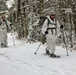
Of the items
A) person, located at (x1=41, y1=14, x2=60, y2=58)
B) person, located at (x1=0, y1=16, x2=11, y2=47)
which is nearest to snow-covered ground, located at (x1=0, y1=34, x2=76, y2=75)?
person, located at (x1=41, y1=14, x2=60, y2=58)

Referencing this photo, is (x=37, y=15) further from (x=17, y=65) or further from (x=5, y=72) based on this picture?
(x=5, y=72)

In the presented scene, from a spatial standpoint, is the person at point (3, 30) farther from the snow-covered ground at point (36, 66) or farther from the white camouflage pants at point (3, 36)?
the snow-covered ground at point (36, 66)

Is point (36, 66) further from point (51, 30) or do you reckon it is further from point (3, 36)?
point (3, 36)

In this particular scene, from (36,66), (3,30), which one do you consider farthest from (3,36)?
(36,66)

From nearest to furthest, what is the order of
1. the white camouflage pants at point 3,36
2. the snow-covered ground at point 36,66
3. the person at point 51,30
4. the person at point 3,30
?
the snow-covered ground at point 36,66, the person at point 51,30, the person at point 3,30, the white camouflage pants at point 3,36

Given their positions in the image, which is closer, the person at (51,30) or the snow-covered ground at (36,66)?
the snow-covered ground at (36,66)

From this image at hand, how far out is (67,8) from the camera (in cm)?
1313

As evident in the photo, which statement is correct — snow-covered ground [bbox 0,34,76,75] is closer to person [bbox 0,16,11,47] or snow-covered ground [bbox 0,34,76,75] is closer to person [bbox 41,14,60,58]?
person [bbox 41,14,60,58]

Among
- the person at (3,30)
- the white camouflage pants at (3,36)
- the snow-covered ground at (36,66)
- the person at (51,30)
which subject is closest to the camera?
the snow-covered ground at (36,66)

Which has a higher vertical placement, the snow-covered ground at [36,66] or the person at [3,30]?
the person at [3,30]

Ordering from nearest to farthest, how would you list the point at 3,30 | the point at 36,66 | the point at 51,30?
the point at 36,66, the point at 51,30, the point at 3,30

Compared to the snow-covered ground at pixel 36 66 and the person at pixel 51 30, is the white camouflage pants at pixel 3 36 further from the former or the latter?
the person at pixel 51 30

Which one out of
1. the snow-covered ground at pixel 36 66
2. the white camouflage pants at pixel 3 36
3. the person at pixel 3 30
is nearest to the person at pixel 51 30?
the snow-covered ground at pixel 36 66

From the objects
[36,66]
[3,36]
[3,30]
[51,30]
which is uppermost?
[51,30]
